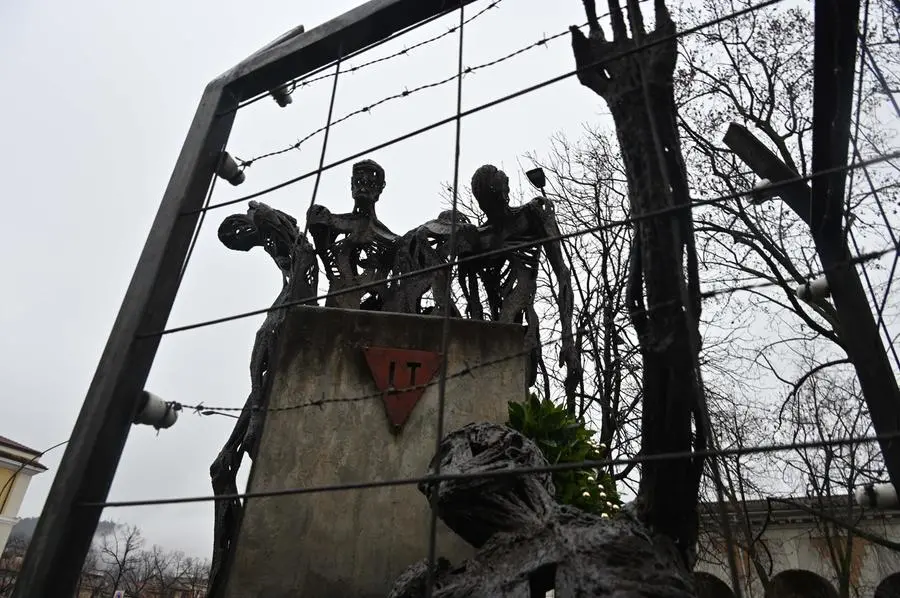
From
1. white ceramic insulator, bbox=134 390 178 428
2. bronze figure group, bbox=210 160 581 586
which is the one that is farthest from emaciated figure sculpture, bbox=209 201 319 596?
white ceramic insulator, bbox=134 390 178 428

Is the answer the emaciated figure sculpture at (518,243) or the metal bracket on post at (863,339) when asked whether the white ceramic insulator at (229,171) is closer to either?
the emaciated figure sculpture at (518,243)

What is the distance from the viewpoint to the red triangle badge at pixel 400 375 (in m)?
4.11

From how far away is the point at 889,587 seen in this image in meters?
13.9

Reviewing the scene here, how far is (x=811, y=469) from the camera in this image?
747cm

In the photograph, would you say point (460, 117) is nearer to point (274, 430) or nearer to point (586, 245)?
point (274, 430)

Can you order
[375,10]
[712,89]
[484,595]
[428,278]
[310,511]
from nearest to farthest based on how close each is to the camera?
[484,595] < [375,10] < [310,511] < [428,278] < [712,89]

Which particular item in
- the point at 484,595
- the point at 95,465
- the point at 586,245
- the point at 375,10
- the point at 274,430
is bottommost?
the point at 484,595

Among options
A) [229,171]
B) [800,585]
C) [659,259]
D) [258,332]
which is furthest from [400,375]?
[800,585]

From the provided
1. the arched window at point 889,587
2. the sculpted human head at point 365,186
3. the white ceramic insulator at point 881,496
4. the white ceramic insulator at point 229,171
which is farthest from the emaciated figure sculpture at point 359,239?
the arched window at point 889,587

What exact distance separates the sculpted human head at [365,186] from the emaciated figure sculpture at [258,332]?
58 centimetres

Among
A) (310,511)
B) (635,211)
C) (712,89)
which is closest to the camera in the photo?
(635,211)

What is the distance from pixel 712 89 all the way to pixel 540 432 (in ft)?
26.3

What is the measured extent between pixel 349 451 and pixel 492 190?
7.81 ft

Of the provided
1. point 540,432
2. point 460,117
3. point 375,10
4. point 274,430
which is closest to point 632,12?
point 460,117
